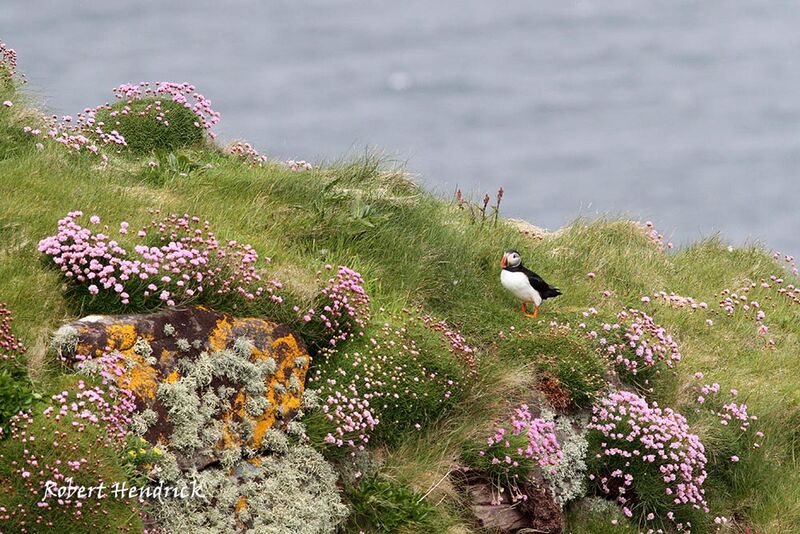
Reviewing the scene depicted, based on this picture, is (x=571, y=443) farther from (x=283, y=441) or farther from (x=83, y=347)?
(x=83, y=347)

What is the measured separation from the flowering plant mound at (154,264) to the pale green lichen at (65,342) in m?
0.56

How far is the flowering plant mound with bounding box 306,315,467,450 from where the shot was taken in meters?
10.6

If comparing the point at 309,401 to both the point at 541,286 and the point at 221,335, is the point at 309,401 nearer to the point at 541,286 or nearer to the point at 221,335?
the point at 221,335

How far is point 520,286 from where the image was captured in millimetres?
13055

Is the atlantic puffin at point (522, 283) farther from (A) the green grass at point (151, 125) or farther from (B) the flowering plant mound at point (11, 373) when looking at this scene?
(A) the green grass at point (151, 125)

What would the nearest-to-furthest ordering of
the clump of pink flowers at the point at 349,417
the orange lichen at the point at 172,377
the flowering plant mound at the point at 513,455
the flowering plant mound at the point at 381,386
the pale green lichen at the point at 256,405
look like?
1. the orange lichen at the point at 172,377
2. the pale green lichen at the point at 256,405
3. the clump of pink flowers at the point at 349,417
4. the flowering plant mound at the point at 381,386
5. the flowering plant mound at the point at 513,455

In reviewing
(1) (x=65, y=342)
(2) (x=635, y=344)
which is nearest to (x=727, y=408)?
(2) (x=635, y=344)

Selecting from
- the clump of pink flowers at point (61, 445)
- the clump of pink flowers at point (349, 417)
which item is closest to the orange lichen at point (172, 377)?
the clump of pink flowers at point (61, 445)

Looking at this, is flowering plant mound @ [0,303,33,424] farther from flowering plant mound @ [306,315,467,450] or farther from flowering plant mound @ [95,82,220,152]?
flowering plant mound @ [95,82,220,152]

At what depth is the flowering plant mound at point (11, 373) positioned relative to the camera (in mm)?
8531

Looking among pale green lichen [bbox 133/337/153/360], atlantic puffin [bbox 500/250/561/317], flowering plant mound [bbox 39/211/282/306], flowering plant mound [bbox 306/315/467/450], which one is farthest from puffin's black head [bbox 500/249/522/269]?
pale green lichen [bbox 133/337/153/360]

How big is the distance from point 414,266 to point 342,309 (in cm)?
243

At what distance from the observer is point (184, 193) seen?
14000 millimetres
